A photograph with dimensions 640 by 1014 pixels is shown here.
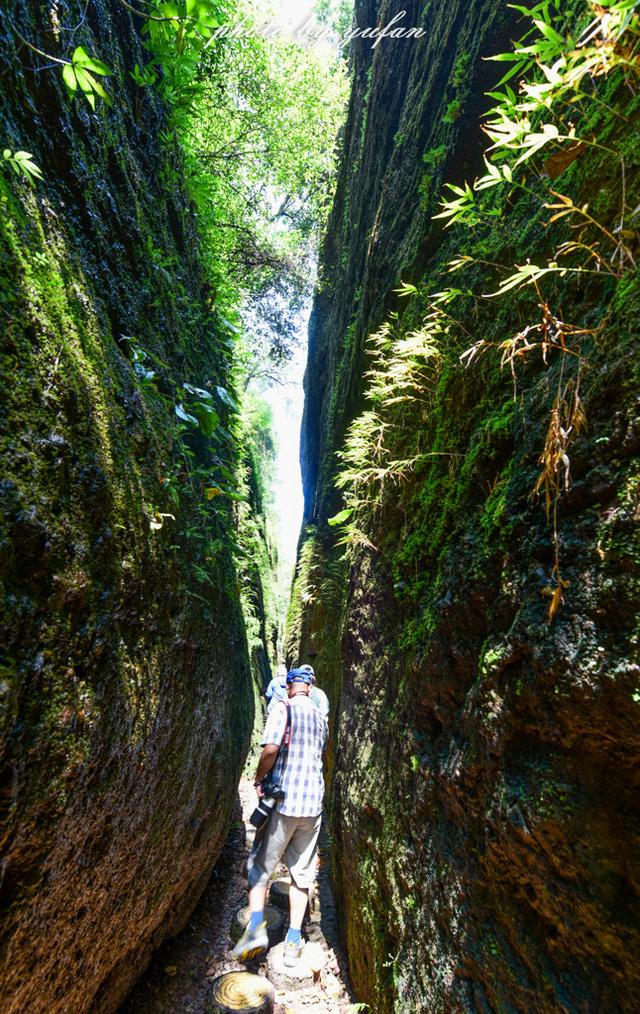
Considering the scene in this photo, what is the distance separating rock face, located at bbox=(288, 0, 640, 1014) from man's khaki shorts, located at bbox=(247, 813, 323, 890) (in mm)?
339

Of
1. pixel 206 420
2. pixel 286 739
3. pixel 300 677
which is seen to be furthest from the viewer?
pixel 300 677

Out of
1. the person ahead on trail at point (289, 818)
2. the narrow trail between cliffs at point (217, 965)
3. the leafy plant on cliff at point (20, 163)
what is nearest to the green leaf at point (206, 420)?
the leafy plant on cliff at point (20, 163)

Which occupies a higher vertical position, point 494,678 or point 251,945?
point 494,678

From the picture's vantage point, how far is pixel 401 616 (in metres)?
3.57

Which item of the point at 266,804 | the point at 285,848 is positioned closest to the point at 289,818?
the point at 266,804

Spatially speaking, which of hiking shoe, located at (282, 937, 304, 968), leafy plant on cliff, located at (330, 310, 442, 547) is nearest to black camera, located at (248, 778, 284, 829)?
hiking shoe, located at (282, 937, 304, 968)

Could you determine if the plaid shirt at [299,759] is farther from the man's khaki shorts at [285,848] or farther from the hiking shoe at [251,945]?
the hiking shoe at [251,945]

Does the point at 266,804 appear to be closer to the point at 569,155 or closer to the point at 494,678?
the point at 494,678

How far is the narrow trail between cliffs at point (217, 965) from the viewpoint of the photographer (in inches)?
133

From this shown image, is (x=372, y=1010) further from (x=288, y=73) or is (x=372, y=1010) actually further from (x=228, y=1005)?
(x=288, y=73)

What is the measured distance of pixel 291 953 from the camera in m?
3.83

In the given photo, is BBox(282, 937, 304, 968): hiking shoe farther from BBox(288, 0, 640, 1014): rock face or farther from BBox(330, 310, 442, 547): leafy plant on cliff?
BBox(330, 310, 442, 547): leafy plant on cliff

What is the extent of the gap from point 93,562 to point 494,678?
204 cm

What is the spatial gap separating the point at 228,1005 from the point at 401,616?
9.36ft
